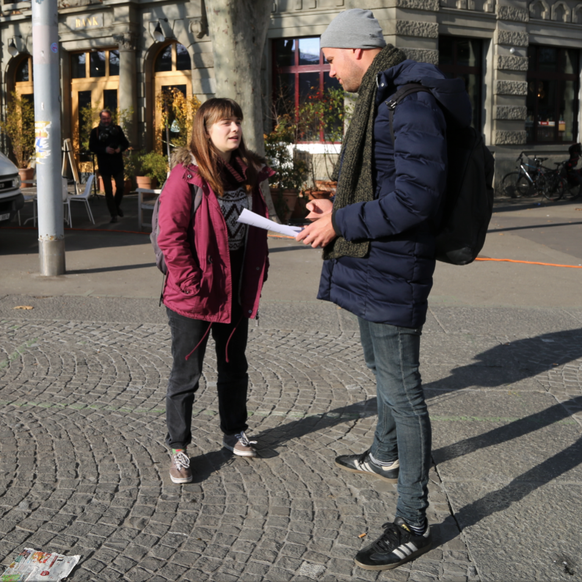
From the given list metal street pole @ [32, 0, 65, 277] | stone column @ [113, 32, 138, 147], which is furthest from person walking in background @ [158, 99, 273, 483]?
stone column @ [113, 32, 138, 147]

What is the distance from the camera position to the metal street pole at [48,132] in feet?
25.6

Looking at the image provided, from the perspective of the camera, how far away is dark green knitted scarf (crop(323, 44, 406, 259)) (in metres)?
2.75

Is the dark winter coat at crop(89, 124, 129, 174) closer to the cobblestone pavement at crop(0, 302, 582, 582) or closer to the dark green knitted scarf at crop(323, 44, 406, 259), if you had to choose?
the cobblestone pavement at crop(0, 302, 582, 582)

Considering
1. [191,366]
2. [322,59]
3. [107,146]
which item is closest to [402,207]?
[191,366]

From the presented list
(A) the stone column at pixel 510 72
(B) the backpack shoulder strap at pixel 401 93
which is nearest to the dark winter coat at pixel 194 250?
(B) the backpack shoulder strap at pixel 401 93

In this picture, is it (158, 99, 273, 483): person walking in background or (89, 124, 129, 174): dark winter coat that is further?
(89, 124, 129, 174): dark winter coat

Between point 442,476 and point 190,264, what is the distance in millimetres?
1545

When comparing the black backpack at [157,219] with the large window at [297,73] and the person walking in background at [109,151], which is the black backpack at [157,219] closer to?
the person walking in background at [109,151]

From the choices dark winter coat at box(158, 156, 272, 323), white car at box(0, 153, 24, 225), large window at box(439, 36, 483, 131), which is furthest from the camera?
large window at box(439, 36, 483, 131)

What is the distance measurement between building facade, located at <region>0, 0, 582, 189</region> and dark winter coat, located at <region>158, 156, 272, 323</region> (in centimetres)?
1449

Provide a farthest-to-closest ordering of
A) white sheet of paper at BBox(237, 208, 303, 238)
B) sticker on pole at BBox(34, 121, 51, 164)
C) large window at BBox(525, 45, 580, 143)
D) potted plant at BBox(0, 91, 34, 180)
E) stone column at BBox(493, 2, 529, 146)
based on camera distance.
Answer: potted plant at BBox(0, 91, 34, 180)
large window at BBox(525, 45, 580, 143)
stone column at BBox(493, 2, 529, 146)
sticker on pole at BBox(34, 121, 51, 164)
white sheet of paper at BBox(237, 208, 303, 238)

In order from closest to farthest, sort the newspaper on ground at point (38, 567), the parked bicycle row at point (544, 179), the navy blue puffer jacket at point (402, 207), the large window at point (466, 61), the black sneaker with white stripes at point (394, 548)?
the navy blue puffer jacket at point (402, 207), the newspaper on ground at point (38, 567), the black sneaker with white stripes at point (394, 548), the large window at point (466, 61), the parked bicycle row at point (544, 179)

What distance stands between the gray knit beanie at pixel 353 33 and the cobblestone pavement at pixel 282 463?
1896 millimetres

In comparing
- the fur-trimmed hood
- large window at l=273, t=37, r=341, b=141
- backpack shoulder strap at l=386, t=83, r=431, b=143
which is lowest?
the fur-trimmed hood
